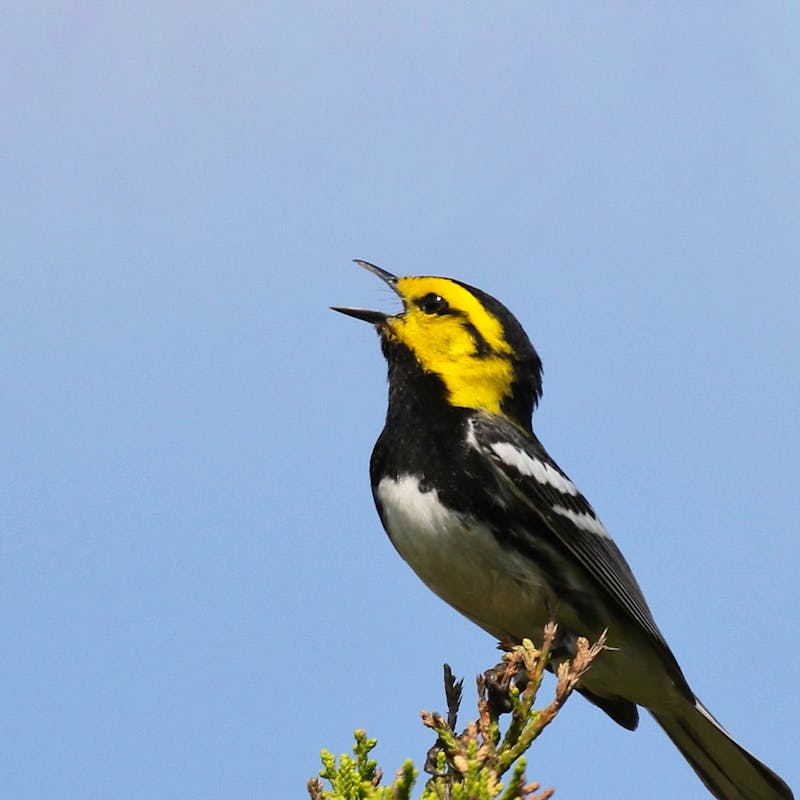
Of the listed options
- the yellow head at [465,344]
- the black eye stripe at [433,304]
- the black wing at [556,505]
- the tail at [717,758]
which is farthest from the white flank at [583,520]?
the black eye stripe at [433,304]

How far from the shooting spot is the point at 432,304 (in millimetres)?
6047

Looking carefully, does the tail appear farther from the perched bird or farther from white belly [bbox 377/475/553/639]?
white belly [bbox 377/475/553/639]

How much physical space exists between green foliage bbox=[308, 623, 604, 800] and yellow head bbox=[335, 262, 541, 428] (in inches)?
55.5

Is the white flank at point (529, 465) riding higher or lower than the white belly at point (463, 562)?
higher

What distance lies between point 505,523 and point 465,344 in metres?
1.05

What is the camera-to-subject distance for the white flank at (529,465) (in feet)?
17.3

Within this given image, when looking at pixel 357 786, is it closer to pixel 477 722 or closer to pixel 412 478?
pixel 477 722

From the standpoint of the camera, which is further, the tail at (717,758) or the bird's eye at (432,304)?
the bird's eye at (432,304)

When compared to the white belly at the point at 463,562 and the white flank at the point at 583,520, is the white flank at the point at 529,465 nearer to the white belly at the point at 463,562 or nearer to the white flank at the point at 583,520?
the white flank at the point at 583,520

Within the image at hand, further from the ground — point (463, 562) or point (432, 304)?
point (432, 304)

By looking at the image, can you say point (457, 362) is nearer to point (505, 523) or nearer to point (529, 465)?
point (529, 465)

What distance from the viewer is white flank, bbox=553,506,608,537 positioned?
5332 millimetres

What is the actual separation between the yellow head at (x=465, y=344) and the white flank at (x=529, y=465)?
1.14ft

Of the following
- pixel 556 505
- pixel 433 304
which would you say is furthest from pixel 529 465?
pixel 433 304
